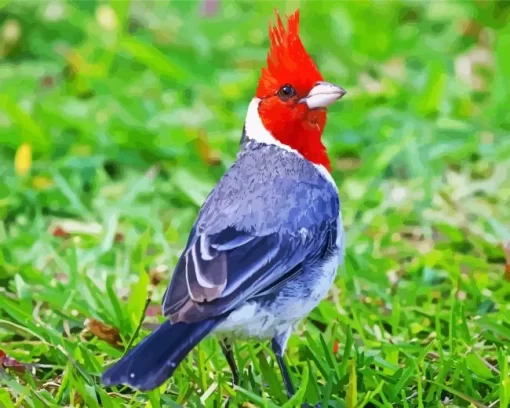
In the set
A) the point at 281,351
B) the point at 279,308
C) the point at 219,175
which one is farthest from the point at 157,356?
the point at 219,175

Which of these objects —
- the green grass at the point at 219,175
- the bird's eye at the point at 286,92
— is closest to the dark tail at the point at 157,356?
the green grass at the point at 219,175

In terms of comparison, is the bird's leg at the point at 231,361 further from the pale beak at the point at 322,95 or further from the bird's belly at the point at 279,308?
the pale beak at the point at 322,95

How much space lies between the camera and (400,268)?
456cm

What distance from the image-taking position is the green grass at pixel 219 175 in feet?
11.4

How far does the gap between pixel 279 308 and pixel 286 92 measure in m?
1.00

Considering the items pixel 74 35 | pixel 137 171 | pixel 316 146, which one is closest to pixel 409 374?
pixel 316 146

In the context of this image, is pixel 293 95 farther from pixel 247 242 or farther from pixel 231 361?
pixel 231 361

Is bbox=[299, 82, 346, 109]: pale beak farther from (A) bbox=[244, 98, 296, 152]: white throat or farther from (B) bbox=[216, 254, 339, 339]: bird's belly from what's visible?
(B) bbox=[216, 254, 339, 339]: bird's belly

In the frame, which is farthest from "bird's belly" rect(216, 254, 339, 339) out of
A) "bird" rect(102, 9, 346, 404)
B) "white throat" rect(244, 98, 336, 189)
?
"white throat" rect(244, 98, 336, 189)

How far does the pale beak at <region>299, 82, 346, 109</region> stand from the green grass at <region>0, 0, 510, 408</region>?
85cm

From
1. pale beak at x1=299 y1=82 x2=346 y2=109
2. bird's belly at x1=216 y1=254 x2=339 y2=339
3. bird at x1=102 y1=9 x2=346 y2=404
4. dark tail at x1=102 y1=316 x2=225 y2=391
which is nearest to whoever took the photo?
dark tail at x1=102 y1=316 x2=225 y2=391

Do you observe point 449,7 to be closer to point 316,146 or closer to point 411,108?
point 411,108

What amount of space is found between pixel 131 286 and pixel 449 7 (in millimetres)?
4435

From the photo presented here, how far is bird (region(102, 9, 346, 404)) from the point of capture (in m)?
3.01
